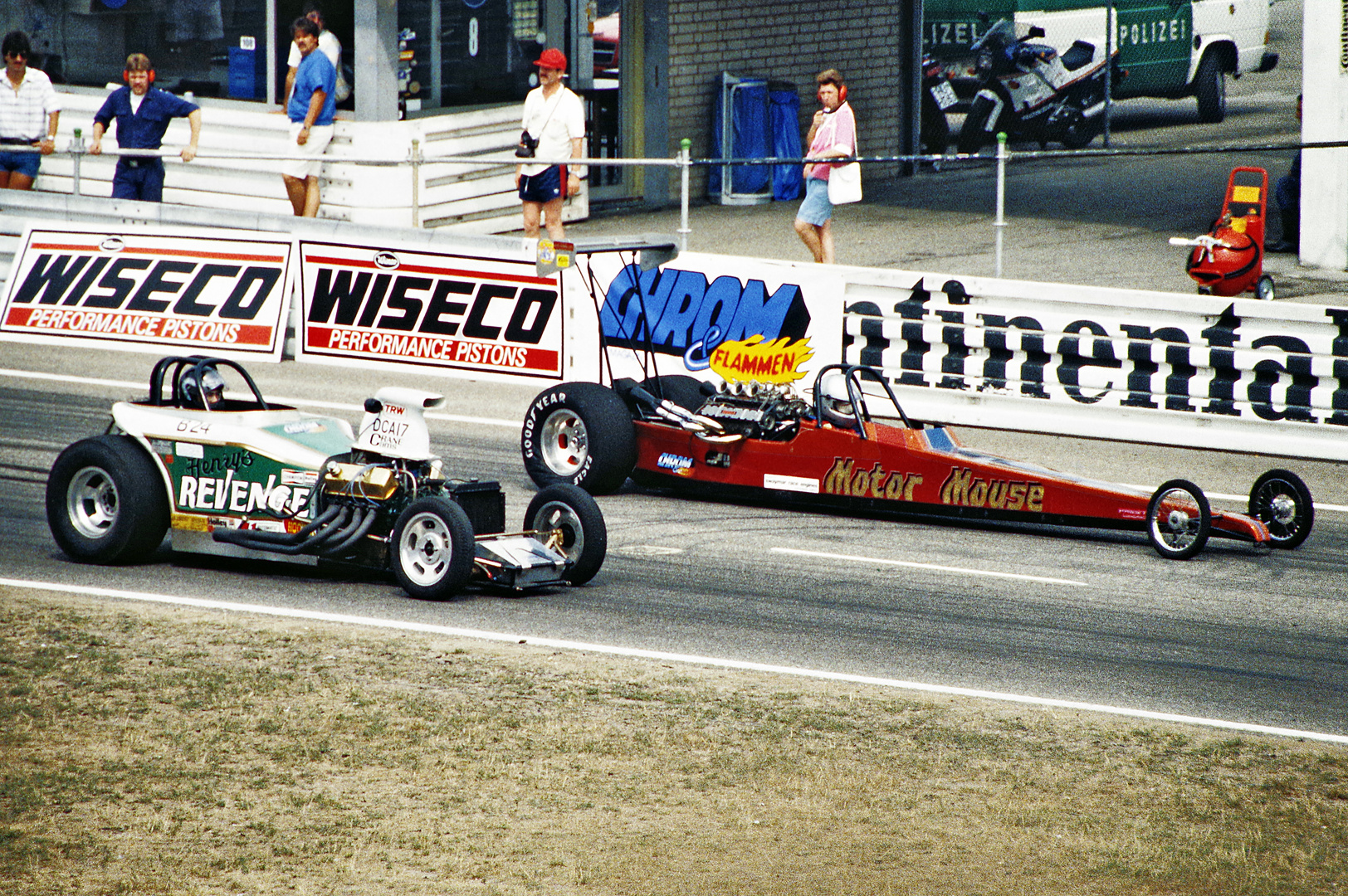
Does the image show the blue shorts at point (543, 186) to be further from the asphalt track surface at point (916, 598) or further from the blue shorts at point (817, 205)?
the asphalt track surface at point (916, 598)

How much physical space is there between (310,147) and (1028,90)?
12.0 metres

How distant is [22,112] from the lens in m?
19.5

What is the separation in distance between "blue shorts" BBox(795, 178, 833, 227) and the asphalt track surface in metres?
5.16

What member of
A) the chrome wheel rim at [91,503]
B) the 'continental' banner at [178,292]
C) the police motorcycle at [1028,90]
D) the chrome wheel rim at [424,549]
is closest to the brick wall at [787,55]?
the police motorcycle at [1028,90]

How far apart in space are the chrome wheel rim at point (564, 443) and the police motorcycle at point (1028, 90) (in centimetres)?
1592

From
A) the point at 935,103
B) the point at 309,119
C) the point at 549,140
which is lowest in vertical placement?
the point at 549,140

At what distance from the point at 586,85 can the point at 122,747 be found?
17225 millimetres

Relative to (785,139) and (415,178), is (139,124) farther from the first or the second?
(785,139)

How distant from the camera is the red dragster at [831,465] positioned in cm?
1085

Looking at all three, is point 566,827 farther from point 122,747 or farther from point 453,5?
point 453,5

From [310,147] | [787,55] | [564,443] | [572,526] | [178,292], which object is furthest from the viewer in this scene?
[787,55]

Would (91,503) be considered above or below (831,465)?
below

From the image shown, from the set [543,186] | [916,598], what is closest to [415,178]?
[543,186]

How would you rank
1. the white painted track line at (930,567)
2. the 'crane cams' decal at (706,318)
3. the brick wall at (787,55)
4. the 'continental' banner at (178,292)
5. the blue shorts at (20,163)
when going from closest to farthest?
the white painted track line at (930,567), the 'crane cams' decal at (706,318), the 'continental' banner at (178,292), the blue shorts at (20,163), the brick wall at (787,55)
